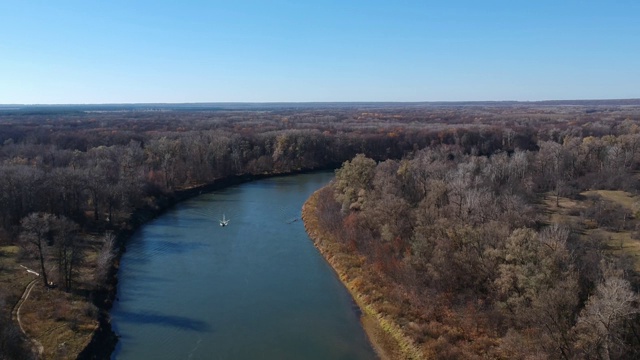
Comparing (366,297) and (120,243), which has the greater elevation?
(120,243)

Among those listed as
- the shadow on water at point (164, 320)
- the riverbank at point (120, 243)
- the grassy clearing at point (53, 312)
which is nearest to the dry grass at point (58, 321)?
the grassy clearing at point (53, 312)

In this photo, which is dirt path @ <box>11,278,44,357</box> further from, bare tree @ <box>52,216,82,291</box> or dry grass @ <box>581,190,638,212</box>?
dry grass @ <box>581,190,638,212</box>

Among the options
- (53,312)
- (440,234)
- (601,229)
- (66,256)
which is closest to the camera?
(53,312)

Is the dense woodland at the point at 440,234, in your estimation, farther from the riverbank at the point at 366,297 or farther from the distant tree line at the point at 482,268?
the riverbank at the point at 366,297

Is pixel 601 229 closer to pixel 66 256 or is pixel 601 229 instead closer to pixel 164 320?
pixel 164 320

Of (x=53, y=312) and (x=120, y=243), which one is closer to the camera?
(x=53, y=312)

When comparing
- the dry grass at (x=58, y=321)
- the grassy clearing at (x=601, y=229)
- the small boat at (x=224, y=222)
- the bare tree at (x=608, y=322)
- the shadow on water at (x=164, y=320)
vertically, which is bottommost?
the shadow on water at (x=164, y=320)

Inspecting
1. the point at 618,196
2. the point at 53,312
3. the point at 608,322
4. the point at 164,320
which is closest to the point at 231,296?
the point at 164,320
